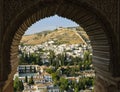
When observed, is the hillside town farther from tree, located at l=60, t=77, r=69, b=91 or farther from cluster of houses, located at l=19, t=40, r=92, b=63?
cluster of houses, located at l=19, t=40, r=92, b=63

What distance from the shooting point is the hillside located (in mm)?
113750

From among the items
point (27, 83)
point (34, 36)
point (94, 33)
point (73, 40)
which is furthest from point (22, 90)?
point (34, 36)

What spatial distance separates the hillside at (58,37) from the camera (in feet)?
373

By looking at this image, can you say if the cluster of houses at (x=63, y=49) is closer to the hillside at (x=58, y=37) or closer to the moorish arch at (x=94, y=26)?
the hillside at (x=58, y=37)

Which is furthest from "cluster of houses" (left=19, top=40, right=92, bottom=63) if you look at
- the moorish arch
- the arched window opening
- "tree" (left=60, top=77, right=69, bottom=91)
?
the moorish arch

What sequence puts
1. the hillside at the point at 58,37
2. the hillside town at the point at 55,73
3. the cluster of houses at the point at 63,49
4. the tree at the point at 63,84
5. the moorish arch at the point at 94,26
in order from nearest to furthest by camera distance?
1. the moorish arch at the point at 94,26
2. the tree at the point at 63,84
3. the hillside town at the point at 55,73
4. the cluster of houses at the point at 63,49
5. the hillside at the point at 58,37

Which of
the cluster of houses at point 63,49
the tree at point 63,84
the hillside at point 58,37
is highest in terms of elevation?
the hillside at point 58,37

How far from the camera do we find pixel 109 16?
249 inches

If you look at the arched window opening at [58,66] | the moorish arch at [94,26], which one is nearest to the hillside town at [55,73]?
the arched window opening at [58,66]

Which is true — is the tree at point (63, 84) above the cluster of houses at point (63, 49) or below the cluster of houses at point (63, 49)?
below

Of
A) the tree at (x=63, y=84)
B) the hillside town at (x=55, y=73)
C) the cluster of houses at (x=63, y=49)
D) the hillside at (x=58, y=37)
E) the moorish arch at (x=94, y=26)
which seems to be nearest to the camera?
the moorish arch at (x=94, y=26)

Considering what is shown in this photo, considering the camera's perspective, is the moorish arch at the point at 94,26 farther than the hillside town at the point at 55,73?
No

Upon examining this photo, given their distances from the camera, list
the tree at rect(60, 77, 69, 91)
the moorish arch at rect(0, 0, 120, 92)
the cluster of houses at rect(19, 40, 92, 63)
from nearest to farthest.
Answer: the moorish arch at rect(0, 0, 120, 92) → the tree at rect(60, 77, 69, 91) → the cluster of houses at rect(19, 40, 92, 63)

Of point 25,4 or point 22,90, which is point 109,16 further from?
point 22,90
